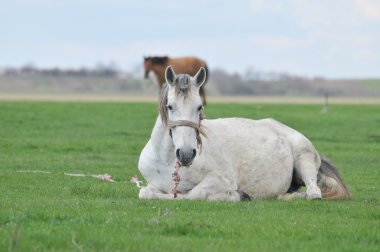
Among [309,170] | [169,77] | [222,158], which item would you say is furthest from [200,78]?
[309,170]

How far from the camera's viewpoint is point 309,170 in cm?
1388

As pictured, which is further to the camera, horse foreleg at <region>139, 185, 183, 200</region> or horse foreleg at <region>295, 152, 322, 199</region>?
horse foreleg at <region>295, 152, 322, 199</region>

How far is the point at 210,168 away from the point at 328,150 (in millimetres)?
13051

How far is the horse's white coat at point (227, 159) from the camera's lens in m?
11.6

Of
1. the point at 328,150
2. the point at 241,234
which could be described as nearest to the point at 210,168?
the point at 241,234

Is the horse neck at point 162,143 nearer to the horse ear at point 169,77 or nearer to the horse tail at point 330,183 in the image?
the horse ear at point 169,77

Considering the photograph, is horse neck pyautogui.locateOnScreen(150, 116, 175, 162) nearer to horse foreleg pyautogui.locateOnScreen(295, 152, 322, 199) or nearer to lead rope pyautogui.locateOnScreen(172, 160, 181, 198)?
lead rope pyautogui.locateOnScreen(172, 160, 181, 198)

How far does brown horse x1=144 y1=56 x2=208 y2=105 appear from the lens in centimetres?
4678

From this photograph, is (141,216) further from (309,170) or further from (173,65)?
(173,65)

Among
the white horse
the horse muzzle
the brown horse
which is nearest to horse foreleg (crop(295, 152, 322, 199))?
the white horse

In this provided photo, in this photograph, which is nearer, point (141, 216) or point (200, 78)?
point (141, 216)

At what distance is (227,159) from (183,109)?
1741 mm

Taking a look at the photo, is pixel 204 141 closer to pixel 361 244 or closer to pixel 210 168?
pixel 210 168

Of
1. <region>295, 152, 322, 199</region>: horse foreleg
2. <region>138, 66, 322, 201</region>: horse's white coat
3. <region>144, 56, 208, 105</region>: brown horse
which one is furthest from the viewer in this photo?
<region>144, 56, 208, 105</region>: brown horse
